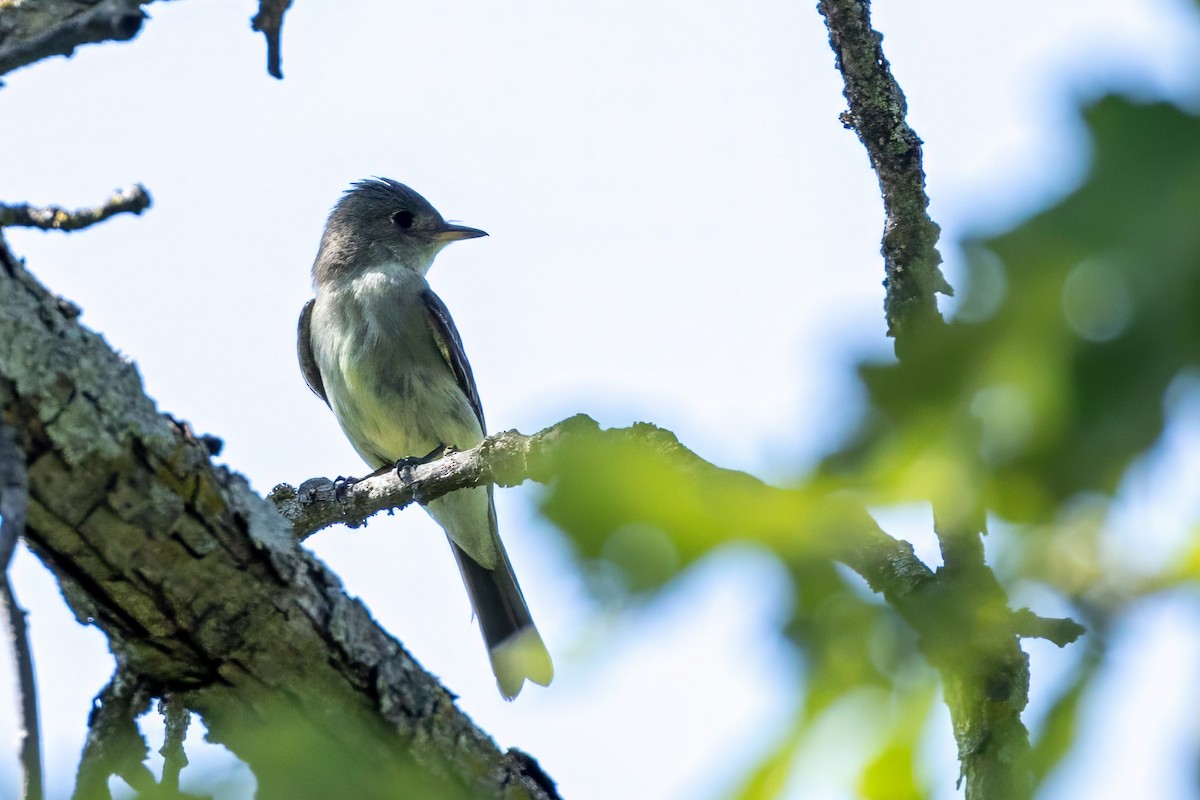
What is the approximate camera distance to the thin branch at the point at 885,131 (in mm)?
4570

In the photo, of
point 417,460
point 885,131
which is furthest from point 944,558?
point 417,460

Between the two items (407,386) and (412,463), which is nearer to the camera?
(412,463)

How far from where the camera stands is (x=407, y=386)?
29.9 feet

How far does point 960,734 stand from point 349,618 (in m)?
1.77

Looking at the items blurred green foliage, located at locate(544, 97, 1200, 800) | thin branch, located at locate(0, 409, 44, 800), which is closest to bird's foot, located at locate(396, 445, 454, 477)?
thin branch, located at locate(0, 409, 44, 800)

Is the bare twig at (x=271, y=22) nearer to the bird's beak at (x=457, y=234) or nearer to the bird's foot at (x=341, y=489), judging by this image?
the bird's foot at (x=341, y=489)

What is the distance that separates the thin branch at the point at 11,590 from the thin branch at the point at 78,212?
768 mm

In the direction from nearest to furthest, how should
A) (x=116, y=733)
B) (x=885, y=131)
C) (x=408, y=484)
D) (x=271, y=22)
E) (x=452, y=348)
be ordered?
(x=116, y=733) → (x=271, y=22) → (x=885, y=131) → (x=408, y=484) → (x=452, y=348)

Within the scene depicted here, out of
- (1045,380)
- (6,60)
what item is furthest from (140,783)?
(6,60)

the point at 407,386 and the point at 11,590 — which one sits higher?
the point at 407,386

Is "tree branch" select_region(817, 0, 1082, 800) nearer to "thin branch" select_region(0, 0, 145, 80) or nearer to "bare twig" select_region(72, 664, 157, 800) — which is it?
"bare twig" select_region(72, 664, 157, 800)

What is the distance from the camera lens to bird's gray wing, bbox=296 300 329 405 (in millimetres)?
9852

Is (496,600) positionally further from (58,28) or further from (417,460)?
(58,28)

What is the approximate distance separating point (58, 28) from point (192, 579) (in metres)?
1.41
